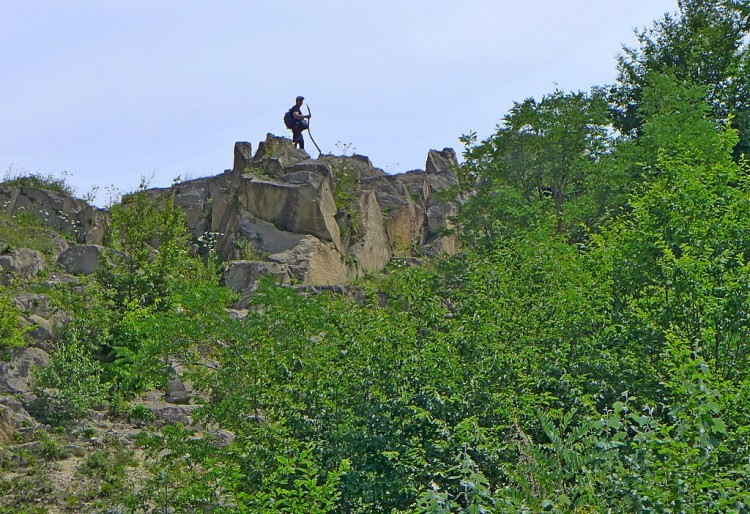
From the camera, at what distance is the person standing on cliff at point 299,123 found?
40094 millimetres

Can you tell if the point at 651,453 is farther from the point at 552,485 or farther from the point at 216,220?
the point at 216,220

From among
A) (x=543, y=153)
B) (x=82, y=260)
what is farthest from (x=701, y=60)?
(x=82, y=260)

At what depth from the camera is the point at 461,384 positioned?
1873 cm

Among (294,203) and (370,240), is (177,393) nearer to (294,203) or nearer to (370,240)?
(294,203)

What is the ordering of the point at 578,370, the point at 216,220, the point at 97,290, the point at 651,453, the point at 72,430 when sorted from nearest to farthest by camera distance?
the point at 651,453 < the point at 578,370 < the point at 72,430 < the point at 97,290 < the point at 216,220

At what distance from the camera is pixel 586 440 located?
12578mm

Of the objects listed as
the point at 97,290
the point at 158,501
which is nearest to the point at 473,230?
the point at 97,290

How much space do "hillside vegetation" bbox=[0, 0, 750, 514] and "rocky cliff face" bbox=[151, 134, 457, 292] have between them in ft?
18.7

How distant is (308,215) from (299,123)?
4.78m

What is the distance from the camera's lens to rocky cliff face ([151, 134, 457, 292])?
1420 inches

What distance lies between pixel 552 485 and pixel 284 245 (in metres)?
24.3

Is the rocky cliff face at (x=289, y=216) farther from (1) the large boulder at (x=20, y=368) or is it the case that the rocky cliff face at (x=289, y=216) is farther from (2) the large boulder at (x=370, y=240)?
(1) the large boulder at (x=20, y=368)

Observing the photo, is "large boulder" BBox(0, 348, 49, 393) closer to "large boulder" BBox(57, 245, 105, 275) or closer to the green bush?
the green bush

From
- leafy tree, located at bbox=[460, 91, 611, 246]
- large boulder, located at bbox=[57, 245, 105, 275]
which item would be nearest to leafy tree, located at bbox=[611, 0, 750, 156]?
leafy tree, located at bbox=[460, 91, 611, 246]
